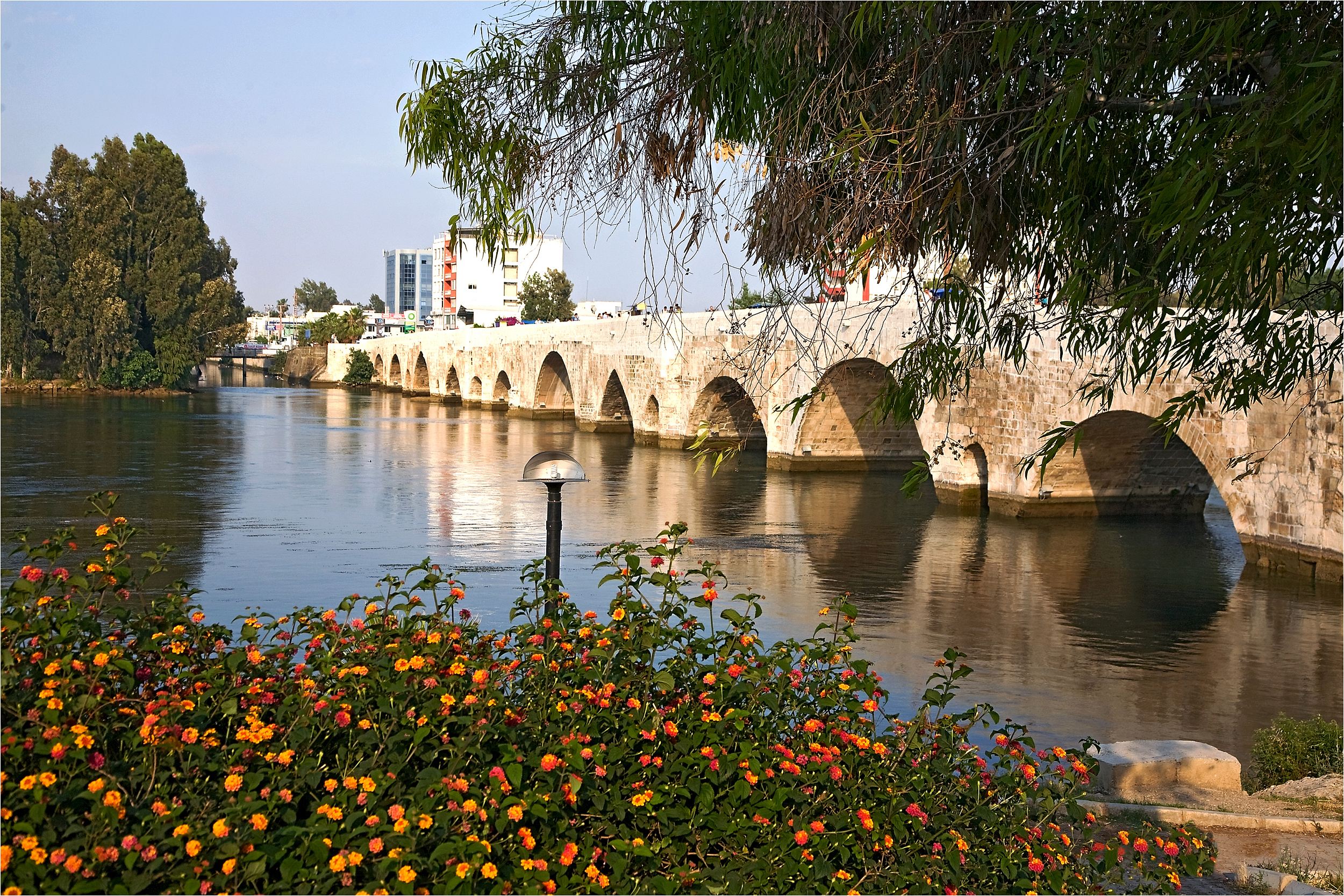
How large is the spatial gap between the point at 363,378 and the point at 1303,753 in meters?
68.2

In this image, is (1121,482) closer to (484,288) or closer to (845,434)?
(845,434)

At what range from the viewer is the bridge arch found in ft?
54.4

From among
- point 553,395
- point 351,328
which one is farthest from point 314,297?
point 553,395

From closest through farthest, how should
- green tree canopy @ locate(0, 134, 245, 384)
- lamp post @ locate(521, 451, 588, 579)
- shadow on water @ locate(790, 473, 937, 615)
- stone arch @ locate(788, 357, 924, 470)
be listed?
lamp post @ locate(521, 451, 588, 579) < shadow on water @ locate(790, 473, 937, 615) < stone arch @ locate(788, 357, 924, 470) < green tree canopy @ locate(0, 134, 245, 384)

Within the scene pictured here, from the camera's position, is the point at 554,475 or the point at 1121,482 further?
the point at 1121,482

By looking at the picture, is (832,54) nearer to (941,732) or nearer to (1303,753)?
(941,732)

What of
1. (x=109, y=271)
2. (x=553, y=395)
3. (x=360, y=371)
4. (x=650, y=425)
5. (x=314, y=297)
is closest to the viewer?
(x=650, y=425)

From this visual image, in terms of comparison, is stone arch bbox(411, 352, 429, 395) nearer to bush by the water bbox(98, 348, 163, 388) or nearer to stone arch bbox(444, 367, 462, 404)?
stone arch bbox(444, 367, 462, 404)

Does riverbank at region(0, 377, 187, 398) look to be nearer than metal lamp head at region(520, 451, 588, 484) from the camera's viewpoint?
No

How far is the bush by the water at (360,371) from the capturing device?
232 ft

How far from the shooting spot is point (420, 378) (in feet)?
200

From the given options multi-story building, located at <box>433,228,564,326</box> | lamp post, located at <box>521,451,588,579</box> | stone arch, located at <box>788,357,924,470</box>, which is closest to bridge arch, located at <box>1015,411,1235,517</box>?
stone arch, located at <box>788,357,924,470</box>

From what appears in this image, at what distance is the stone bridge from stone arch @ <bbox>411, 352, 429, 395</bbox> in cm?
2665

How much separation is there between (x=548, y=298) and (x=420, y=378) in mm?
13212
